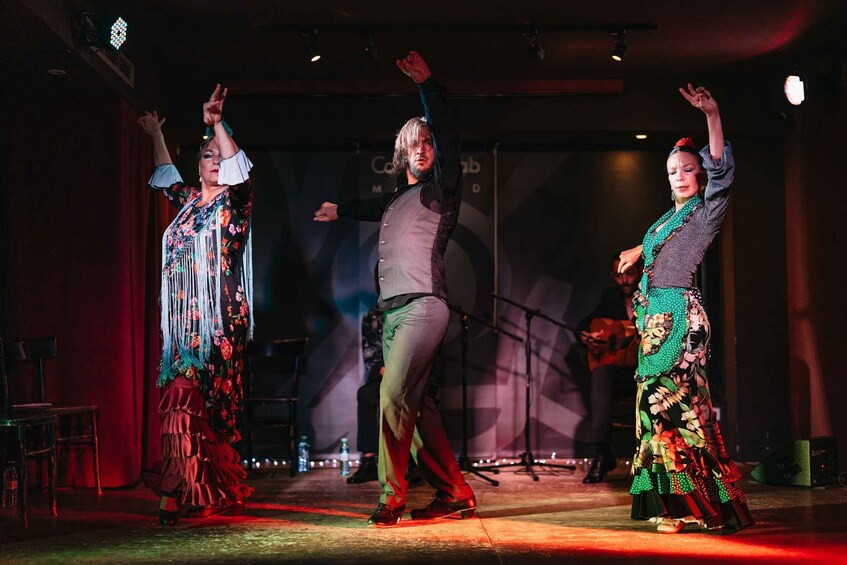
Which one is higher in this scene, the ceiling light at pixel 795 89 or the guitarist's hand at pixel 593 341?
the ceiling light at pixel 795 89

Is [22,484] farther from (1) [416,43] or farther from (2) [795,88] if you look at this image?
(2) [795,88]

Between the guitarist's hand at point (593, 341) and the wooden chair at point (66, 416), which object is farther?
the guitarist's hand at point (593, 341)

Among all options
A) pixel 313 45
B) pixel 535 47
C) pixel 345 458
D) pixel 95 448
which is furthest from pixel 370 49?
pixel 95 448

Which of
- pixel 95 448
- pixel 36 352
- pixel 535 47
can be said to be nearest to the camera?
pixel 36 352

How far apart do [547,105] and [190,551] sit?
15.8ft

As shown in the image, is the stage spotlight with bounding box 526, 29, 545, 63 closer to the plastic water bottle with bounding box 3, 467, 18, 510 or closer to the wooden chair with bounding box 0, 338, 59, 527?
the wooden chair with bounding box 0, 338, 59, 527

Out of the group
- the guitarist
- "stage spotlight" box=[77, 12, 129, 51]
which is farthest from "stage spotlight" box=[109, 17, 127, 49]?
the guitarist

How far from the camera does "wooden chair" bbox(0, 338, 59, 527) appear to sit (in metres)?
4.78

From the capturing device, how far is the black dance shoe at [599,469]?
6.45m

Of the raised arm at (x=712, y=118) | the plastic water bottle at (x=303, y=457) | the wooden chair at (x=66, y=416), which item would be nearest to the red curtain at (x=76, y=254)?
the wooden chair at (x=66, y=416)

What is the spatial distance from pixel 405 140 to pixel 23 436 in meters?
2.49

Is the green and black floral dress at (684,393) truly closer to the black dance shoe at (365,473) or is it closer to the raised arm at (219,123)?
the raised arm at (219,123)

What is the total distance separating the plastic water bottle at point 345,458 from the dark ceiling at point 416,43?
2673 mm

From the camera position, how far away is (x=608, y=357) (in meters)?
6.85
